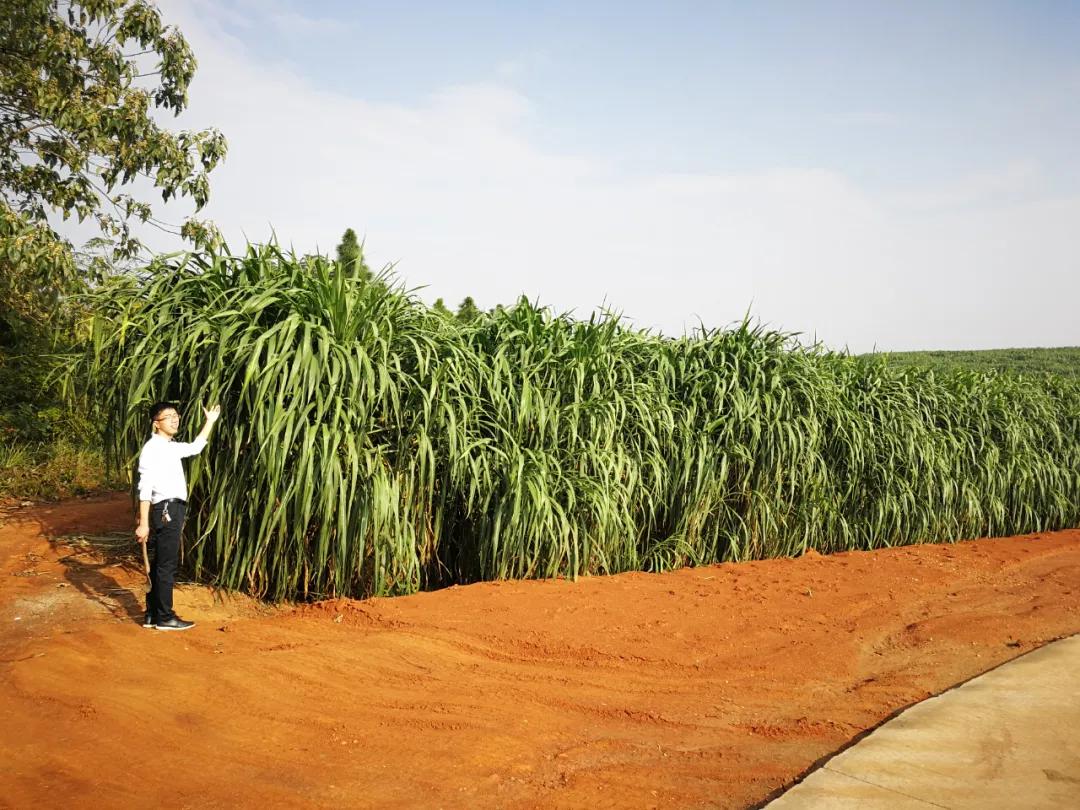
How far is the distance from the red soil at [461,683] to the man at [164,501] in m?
0.14

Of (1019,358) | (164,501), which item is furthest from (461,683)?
(1019,358)

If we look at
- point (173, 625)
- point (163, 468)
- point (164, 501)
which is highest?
point (163, 468)

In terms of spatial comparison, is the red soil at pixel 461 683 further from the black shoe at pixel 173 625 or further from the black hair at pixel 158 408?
the black hair at pixel 158 408

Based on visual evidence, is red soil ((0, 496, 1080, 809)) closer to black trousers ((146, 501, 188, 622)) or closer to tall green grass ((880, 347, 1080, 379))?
black trousers ((146, 501, 188, 622))

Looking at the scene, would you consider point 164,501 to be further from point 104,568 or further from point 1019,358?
point 1019,358

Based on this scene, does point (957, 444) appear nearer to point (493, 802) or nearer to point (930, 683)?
point (930, 683)

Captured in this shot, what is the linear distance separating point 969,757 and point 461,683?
80.1 inches

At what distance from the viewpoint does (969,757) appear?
2.83m

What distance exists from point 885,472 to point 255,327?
18.8 ft

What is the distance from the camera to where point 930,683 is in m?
3.88

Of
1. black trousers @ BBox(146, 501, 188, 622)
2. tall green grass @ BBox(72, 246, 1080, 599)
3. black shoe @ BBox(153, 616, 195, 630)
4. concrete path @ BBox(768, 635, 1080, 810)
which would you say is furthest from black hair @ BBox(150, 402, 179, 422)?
concrete path @ BBox(768, 635, 1080, 810)

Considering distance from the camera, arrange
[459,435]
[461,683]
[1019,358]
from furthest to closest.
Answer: [1019,358], [459,435], [461,683]

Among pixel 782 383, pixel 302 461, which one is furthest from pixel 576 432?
pixel 782 383

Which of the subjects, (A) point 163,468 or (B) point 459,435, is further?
(B) point 459,435
